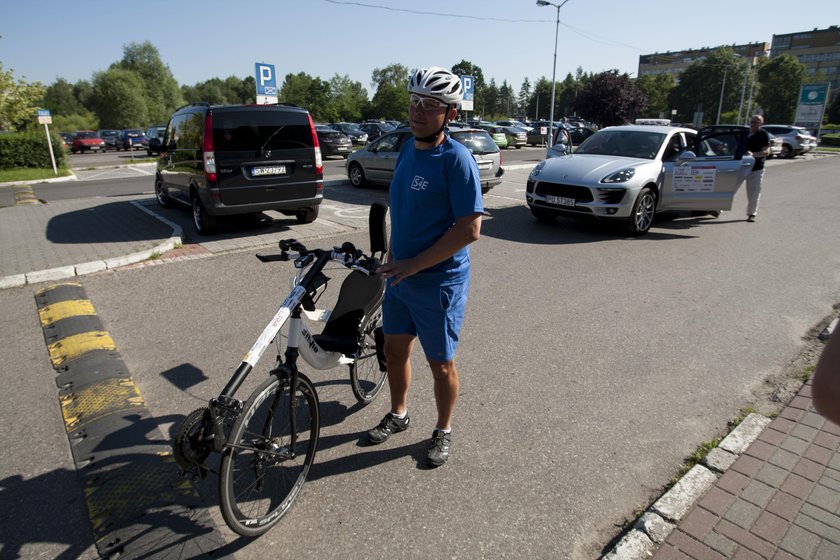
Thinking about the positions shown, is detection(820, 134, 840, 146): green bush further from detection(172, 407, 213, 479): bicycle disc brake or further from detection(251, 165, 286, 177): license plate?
detection(172, 407, 213, 479): bicycle disc brake

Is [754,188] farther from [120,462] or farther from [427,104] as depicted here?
[120,462]

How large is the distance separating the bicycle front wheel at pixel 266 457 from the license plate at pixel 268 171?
5930mm

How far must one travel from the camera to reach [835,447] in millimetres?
3158

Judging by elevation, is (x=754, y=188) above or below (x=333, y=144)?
below

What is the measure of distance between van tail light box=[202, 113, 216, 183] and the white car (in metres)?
5.39

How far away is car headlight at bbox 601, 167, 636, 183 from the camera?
859 centimetres

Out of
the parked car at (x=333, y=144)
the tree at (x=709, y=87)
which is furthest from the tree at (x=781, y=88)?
the parked car at (x=333, y=144)

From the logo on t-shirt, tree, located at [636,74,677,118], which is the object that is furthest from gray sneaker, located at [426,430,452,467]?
tree, located at [636,74,677,118]

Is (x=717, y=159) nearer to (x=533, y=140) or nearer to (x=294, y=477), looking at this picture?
(x=294, y=477)

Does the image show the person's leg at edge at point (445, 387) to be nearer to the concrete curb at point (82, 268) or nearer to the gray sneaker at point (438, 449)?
the gray sneaker at point (438, 449)

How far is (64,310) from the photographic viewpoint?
527 centimetres

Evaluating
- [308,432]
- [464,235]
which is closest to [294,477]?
[308,432]

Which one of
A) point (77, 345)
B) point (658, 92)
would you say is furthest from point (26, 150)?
point (658, 92)

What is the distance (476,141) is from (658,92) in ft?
334
